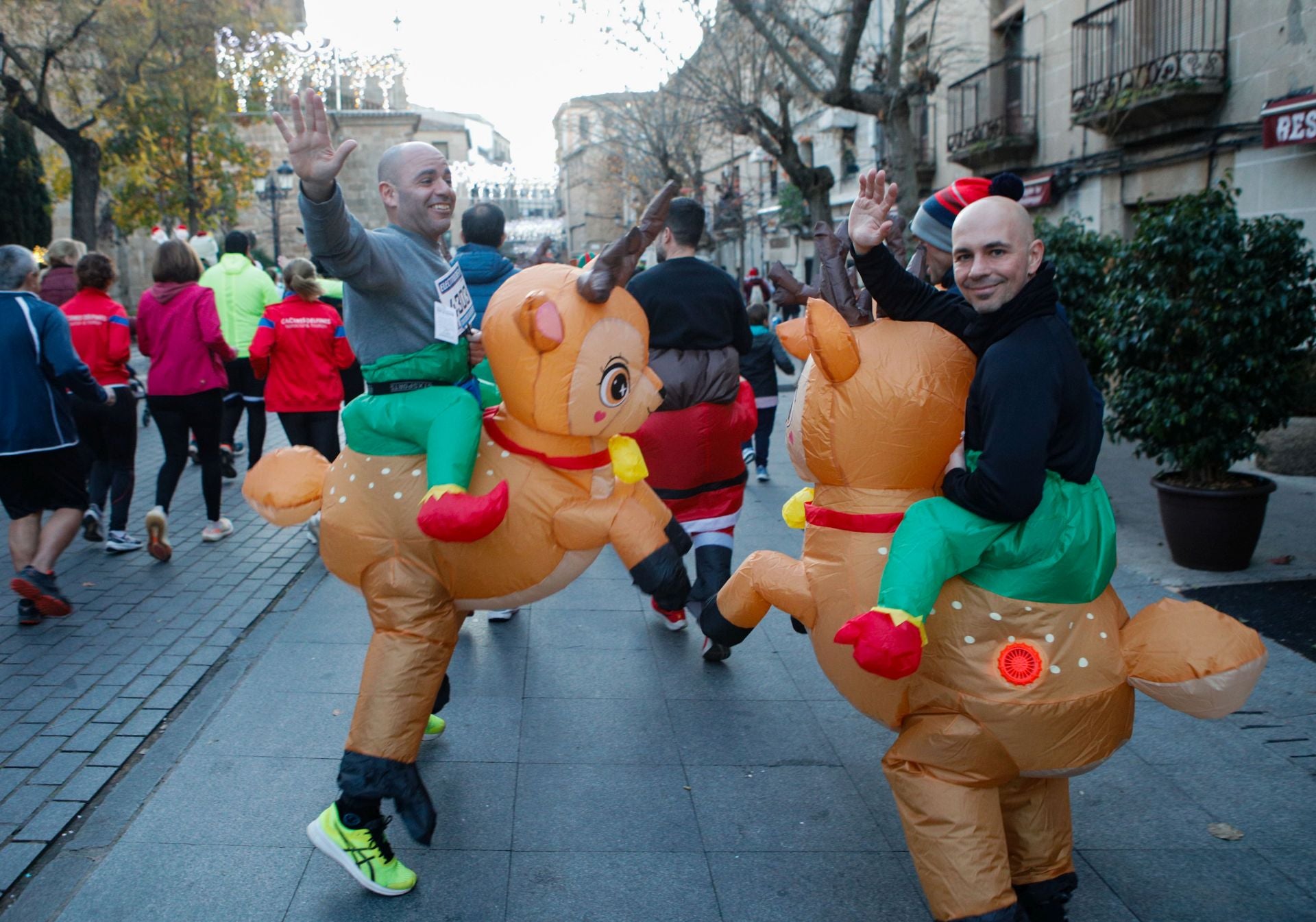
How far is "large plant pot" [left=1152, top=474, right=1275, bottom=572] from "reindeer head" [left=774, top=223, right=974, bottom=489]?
4.25 metres

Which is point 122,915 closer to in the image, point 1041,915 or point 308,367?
point 1041,915

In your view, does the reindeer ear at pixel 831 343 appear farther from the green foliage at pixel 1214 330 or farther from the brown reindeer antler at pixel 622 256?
the green foliage at pixel 1214 330

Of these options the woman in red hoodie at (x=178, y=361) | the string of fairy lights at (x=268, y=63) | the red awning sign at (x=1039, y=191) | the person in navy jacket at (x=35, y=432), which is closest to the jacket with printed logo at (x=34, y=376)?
the person in navy jacket at (x=35, y=432)

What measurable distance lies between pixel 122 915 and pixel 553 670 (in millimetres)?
2268

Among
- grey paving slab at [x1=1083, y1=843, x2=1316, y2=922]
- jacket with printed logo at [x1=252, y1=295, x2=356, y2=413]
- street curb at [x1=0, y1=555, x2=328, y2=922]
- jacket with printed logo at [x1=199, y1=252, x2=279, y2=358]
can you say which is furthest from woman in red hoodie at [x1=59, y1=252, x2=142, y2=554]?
grey paving slab at [x1=1083, y1=843, x2=1316, y2=922]

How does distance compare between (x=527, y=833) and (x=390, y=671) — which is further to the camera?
(x=527, y=833)

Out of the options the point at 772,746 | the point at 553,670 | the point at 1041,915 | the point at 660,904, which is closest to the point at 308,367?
the point at 553,670

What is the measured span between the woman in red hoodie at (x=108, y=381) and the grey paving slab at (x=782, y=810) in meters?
5.07

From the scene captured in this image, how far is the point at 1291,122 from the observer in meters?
9.29

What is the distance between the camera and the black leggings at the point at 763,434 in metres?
9.72

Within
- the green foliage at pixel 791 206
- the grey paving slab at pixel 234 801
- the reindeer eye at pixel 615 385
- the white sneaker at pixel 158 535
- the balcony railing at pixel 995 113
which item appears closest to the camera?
the reindeer eye at pixel 615 385

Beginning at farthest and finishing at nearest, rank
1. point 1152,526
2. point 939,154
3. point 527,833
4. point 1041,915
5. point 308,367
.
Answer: point 939,154
point 1152,526
point 308,367
point 527,833
point 1041,915

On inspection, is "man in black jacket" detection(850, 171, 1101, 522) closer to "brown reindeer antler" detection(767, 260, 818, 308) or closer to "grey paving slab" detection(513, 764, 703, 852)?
"brown reindeer antler" detection(767, 260, 818, 308)

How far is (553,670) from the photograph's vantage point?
16.6 feet
